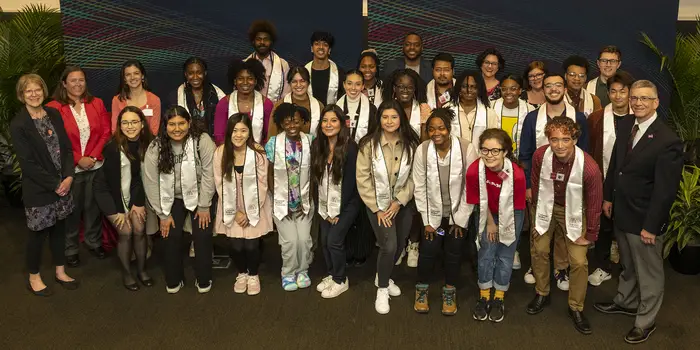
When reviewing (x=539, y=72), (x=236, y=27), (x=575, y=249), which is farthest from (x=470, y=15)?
(x=575, y=249)

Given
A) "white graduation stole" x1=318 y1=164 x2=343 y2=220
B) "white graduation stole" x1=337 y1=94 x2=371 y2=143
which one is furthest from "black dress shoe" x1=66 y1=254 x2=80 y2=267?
"white graduation stole" x1=337 y1=94 x2=371 y2=143

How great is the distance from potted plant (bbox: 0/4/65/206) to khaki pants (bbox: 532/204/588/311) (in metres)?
4.56

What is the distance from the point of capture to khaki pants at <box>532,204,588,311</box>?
11.7 feet

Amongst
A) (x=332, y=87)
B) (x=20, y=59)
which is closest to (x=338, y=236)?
(x=332, y=87)

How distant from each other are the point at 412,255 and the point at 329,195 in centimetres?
99

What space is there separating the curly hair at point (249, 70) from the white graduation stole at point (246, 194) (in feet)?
2.67

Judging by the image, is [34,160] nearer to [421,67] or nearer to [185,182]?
[185,182]

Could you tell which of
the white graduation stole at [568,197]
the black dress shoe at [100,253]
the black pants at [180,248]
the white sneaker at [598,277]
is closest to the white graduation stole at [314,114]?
the black pants at [180,248]

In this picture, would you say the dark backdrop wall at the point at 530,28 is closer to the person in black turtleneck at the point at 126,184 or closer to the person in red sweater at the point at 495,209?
the person in red sweater at the point at 495,209

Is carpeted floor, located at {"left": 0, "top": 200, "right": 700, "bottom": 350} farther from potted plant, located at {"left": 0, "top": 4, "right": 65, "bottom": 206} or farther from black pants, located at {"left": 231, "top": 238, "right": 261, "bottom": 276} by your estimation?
potted plant, located at {"left": 0, "top": 4, "right": 65, "bottom": 206}

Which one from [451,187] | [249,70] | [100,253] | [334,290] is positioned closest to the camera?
[451,187]

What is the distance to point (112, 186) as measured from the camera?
4051 mm

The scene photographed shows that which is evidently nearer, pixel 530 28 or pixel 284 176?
pixel 284 176

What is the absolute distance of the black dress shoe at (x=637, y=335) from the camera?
344 centimetres
